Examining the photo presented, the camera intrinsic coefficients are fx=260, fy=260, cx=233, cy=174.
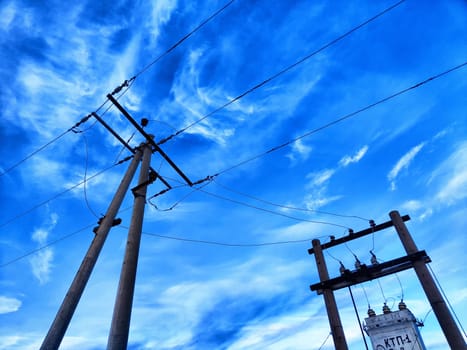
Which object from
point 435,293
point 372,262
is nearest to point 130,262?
point 372,262

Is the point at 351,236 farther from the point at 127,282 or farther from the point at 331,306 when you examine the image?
the point at 127,282

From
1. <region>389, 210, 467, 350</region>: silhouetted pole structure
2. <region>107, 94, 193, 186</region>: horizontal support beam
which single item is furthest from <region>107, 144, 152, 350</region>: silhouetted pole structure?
<region>389, 210, 467, 350</region>: silhouetted pole structure

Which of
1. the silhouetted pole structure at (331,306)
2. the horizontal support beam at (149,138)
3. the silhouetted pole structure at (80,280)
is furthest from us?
the horizontal support beam at (149,138)

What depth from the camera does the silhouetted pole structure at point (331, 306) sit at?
239 inches

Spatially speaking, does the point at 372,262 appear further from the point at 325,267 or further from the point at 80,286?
the point at 80,286

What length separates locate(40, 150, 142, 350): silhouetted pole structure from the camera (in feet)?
13.6

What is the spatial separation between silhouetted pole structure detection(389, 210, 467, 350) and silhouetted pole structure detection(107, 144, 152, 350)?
6.16m

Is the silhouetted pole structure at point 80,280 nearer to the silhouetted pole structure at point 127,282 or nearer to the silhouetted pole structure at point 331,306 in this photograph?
the silhouetted pole structure at point 127,282

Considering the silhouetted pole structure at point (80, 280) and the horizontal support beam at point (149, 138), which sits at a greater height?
the horizontal support beam at point (149, 138)

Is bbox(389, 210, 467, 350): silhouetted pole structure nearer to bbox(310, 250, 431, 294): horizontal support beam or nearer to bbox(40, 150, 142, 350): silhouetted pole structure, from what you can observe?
bbox(310, 250, 431, 294): horizontal support beam

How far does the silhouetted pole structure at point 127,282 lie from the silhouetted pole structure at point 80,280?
59 cm

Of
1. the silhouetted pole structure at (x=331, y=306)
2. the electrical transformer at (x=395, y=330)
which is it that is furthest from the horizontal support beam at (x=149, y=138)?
the electrical transformer at (x=395, y=330)

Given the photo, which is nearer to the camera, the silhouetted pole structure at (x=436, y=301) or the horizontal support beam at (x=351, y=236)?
the silhouetted pole structure at (x=436, y=301)

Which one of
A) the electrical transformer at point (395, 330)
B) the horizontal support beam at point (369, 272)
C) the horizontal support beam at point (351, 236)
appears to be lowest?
the electrical transformer at point (395, 330)
